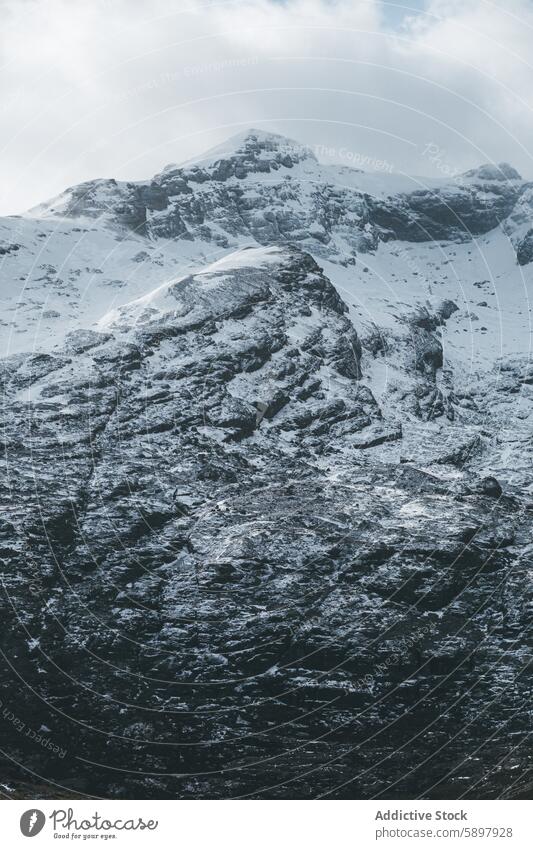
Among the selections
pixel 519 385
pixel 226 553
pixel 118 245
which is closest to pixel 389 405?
pixel 519 385

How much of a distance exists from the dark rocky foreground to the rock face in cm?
25

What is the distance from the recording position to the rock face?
7900 cm

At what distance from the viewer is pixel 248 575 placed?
9400 centimetres

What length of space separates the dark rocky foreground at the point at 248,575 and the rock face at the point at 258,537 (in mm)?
245

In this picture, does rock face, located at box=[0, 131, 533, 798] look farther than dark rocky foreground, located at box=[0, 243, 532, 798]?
Yes

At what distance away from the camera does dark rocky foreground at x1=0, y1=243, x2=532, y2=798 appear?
78125mm

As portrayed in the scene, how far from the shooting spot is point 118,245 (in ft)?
556

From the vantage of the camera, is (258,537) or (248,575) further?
(258,537)

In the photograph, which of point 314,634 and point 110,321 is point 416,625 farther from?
point 110,321

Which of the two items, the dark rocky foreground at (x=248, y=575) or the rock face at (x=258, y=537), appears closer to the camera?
the dark rocky foreground at (x=248, y=575)

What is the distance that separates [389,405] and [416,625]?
46.7 m

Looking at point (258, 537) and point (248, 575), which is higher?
point (258, 537)

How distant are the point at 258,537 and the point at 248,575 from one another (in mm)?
4862

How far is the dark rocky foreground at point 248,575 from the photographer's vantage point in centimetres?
7812
